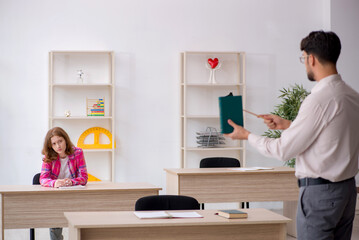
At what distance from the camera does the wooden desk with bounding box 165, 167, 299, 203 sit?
4914 mm

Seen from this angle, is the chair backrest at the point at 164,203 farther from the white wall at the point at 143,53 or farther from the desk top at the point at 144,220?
the white wall at the point at 143,53

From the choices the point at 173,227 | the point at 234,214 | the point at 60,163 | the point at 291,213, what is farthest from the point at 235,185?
the point at 173,227

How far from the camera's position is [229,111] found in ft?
8.20

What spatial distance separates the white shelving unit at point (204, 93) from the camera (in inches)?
275

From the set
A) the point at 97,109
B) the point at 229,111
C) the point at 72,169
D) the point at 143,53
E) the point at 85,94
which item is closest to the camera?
the point at 229,111

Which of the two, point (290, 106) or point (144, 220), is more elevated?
point (290, 106)

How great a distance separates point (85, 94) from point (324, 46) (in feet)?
15.7

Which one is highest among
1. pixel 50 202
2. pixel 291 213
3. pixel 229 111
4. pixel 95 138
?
pixel 229 111

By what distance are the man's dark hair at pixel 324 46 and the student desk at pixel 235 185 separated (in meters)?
2.70

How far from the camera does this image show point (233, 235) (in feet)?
9.37

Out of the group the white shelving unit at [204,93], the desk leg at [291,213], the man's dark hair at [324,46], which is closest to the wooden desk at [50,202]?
the desk leg at [291,213]

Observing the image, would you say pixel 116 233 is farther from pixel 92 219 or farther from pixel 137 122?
pixel 137 122

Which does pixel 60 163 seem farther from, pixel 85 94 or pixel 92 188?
pixel 85 94

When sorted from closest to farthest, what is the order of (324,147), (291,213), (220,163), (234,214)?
1. (324,147)
2. (234,214)
3. (291,213)
4. (220,163)
